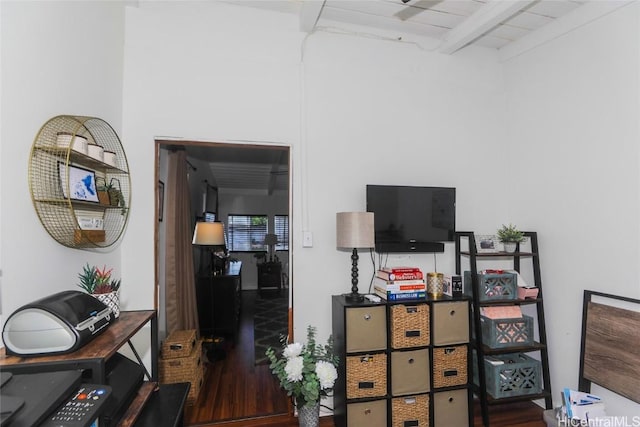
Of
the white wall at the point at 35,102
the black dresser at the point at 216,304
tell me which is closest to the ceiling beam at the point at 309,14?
the white wall at the point at 35,102

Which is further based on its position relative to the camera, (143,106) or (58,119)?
(143,106)

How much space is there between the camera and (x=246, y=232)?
7.86m

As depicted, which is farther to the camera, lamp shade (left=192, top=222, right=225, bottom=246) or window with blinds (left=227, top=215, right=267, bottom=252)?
window with blinds (left=227, top=215, right=267, bottom=252)

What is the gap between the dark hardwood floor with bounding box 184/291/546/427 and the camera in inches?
92.8

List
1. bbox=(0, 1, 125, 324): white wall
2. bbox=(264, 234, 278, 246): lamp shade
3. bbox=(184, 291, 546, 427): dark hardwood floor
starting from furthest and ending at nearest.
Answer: bbox=(264, 234, 278, 246): lamp shade
bbox=(184, 291, 546, 427): dark hardwood floor
bbox=(0, 1, 125, 324): white wall

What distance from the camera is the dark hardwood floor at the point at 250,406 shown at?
7.73 ft

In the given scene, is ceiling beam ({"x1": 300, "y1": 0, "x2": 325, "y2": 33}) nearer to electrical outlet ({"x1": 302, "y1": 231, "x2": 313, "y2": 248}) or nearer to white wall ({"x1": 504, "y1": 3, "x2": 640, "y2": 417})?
electrical outlet ({"x1": 302, "y1": 231, "x2": 313, "y2": 248})

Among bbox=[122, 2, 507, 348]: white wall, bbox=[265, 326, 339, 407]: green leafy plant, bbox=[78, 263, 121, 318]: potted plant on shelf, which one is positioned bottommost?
bbox=[265, 326, 339, 407]: green leafy plant

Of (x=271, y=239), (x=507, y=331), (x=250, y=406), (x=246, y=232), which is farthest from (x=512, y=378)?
(x=246, y=232)

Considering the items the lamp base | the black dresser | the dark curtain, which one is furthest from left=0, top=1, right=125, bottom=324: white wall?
the black dresser

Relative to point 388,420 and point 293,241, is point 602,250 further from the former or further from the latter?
point 293,241

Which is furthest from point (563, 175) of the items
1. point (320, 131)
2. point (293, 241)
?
point (293, 241)

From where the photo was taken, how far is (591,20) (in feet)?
7.31

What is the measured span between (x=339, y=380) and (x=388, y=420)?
1.35 feet
